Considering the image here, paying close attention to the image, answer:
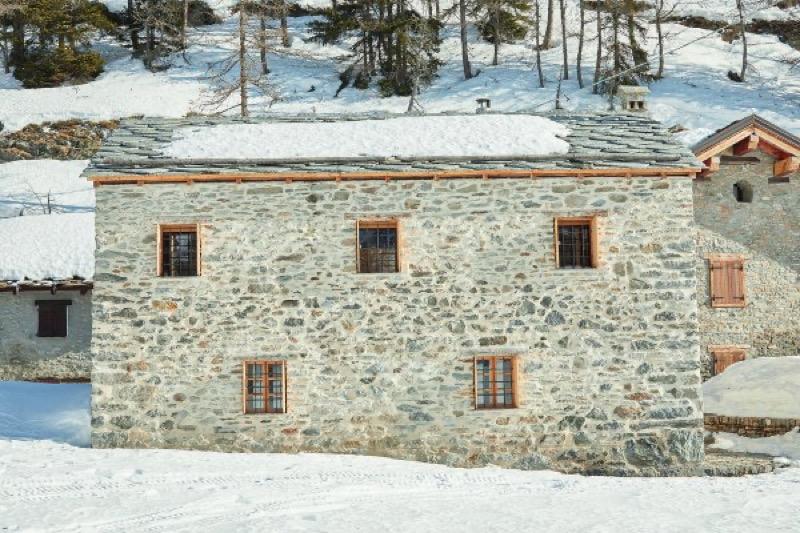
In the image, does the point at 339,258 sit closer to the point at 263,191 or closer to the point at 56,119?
the point at 263,191

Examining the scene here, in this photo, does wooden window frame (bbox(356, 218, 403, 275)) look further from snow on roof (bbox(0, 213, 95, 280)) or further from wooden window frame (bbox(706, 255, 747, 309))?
snow on roof (bbox(0, 213, 95, 280))

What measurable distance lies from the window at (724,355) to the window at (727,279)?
1.09m

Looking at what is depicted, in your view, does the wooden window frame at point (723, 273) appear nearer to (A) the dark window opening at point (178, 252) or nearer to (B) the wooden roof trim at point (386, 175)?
(B) the wooden roof trim at point (386, 175)

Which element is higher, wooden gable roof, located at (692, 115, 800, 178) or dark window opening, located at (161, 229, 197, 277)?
wooden gable roof, located at (692, 115, 800, 178)

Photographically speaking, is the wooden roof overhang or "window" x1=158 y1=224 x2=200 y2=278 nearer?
"window" x1=158 y1=224 x2=200 y2=278

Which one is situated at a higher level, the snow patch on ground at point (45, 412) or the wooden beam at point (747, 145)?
the wooden beam at point (747, 145)

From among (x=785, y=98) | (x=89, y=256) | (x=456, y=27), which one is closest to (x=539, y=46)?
(x=456, y=27)

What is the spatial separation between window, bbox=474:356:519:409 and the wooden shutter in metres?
7.52

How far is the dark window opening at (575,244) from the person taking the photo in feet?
46.0

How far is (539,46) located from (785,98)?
40.0 feet

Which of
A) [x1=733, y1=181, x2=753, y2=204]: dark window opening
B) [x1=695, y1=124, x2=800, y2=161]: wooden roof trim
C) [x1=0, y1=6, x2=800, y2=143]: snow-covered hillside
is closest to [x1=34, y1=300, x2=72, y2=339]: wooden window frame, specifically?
[x1=695, y1=124, x2=800, y2=161]: wooden roof trim

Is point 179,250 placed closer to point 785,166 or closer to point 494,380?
point 494,380

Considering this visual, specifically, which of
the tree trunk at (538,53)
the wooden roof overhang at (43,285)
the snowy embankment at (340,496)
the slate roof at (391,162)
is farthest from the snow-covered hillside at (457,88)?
the snowy embankment at (340,496)

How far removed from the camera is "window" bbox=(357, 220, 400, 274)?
13.9 metres
